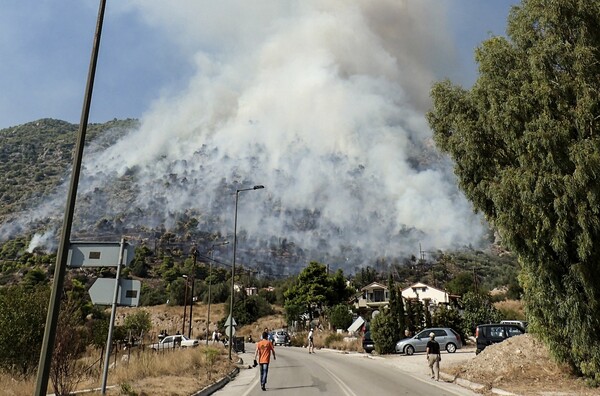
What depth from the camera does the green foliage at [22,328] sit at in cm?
1595

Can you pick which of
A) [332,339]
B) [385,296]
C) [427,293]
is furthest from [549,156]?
[385,296]

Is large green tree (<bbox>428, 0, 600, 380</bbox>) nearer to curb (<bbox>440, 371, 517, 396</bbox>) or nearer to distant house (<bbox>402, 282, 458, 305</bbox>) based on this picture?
curb (<bbox>440, 371, 517, 396</bbox>)

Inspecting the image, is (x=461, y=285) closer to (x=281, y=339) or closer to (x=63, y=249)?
(x=281, y=339)

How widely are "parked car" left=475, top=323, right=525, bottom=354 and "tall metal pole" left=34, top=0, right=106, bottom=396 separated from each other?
24150 millimetres

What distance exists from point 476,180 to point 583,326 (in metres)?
5.20

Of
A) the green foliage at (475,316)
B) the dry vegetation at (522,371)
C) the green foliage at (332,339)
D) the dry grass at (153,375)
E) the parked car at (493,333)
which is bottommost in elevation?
the green foliage at (332,339)

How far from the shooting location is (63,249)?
6625 mm

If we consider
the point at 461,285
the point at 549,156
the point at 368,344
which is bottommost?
the point at 368,344

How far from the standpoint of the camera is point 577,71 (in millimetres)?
11711

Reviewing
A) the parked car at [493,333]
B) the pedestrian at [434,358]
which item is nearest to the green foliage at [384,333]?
the parked car at [493,333]

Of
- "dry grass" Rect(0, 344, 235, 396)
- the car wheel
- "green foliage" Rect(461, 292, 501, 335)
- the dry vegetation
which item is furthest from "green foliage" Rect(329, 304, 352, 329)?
the dry vegetation

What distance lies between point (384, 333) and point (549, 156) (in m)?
24.1

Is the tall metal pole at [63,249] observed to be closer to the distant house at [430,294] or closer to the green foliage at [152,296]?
the distant house at [430,294]

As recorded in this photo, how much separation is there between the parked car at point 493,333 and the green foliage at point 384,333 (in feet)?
27.2
